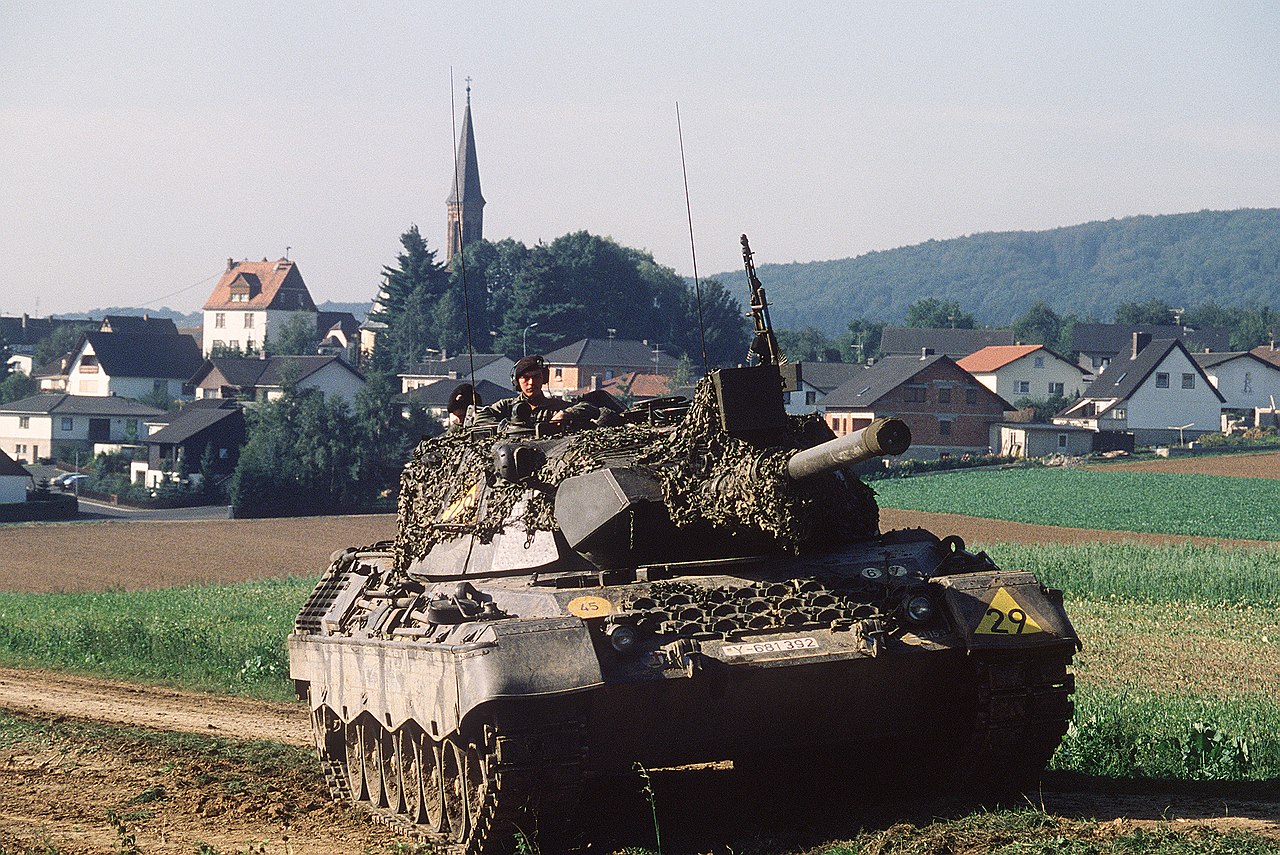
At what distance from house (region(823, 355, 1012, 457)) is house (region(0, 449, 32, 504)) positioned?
33.5m

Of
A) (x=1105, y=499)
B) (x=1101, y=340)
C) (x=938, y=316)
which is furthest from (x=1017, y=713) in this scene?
(x=938, y=316)

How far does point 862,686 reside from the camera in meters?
11.0

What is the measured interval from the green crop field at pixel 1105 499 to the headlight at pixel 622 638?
3949cm

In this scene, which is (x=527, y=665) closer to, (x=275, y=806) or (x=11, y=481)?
(x=275, y=806)

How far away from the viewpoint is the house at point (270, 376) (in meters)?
93.0

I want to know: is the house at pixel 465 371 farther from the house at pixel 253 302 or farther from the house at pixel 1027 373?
the house at pixel 253 302

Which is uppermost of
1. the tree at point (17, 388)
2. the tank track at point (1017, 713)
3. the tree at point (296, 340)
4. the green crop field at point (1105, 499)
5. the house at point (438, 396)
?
the tree at point (296, 340)

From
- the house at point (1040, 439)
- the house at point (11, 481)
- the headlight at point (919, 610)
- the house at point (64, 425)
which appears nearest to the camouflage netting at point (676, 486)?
the headlight at point (919, 610)

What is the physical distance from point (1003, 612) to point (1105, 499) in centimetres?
4935

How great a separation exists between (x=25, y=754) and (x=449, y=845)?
6530 millimetres

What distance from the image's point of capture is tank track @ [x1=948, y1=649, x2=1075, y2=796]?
1096 cm

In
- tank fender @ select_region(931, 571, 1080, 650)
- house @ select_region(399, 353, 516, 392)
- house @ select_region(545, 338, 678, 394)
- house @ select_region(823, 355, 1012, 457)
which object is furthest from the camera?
house @ select_region(399, 353, 516, 392)

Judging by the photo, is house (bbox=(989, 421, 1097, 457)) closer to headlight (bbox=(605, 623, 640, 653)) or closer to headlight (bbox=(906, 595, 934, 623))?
headlight (bbox=(906, 595, 934, 623))

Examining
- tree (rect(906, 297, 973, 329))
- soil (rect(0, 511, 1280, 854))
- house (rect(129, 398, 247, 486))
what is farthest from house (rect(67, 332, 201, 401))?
soil (rect(0, 511, 1280, 854))
